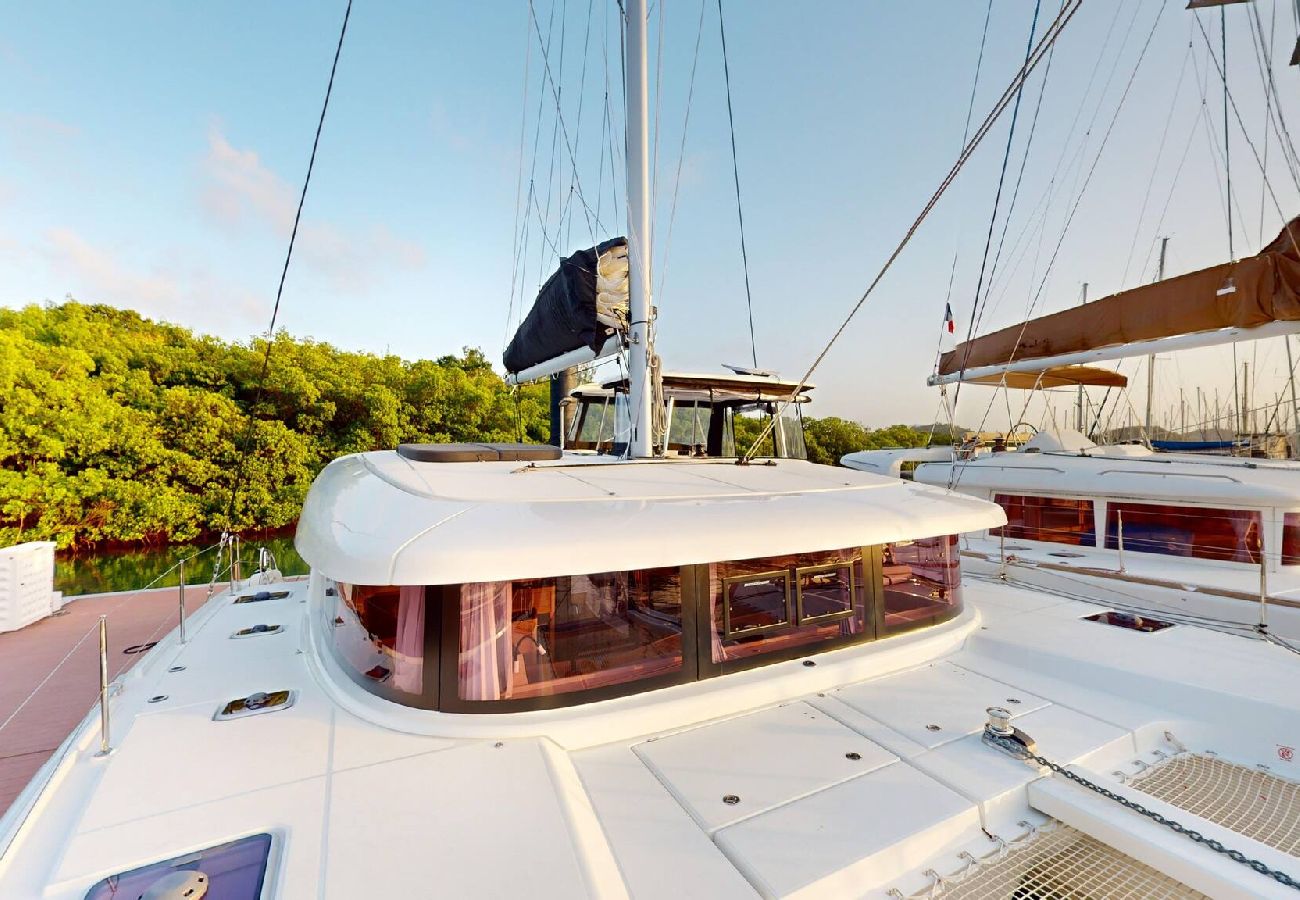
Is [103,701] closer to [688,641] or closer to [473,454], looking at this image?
[473,454]

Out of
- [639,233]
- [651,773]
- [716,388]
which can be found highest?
[639,233]

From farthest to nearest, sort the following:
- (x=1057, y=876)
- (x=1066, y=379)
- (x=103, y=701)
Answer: (x=1066, y=379) → (x=103, y=701) → (x=1057, y=876)

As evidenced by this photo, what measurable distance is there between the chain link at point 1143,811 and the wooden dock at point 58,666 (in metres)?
4.58

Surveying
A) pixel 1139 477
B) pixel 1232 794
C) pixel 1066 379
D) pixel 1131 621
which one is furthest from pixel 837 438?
pixel 1232 794

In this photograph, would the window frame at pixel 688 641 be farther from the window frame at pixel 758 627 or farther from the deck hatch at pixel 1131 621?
the deck hatch at pixel 1131 621

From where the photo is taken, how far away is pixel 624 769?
6.90 feet

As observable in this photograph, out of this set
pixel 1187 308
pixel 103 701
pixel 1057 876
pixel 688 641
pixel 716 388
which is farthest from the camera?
pixel 716 388

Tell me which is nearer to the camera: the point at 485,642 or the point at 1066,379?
the point at 485,642

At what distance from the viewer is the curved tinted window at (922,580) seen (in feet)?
10.9

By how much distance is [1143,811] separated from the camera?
1.80 meters

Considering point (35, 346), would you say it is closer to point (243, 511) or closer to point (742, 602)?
point (243, 511)

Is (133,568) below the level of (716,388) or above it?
below

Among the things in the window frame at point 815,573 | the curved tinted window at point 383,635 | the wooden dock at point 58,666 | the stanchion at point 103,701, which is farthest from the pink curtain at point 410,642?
the wooden dock at point 58,666

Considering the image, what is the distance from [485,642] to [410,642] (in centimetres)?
32
